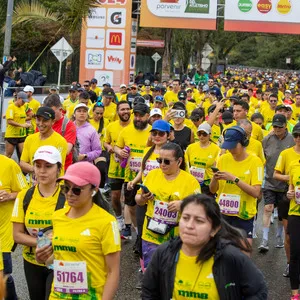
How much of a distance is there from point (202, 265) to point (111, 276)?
820 millimetres

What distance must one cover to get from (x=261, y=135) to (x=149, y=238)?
198 inches

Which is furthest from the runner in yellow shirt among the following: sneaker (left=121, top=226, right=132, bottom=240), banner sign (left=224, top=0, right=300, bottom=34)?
banner sign (left=224, top=0, right=300, bottom=34)

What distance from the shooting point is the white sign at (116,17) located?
96.1 feet

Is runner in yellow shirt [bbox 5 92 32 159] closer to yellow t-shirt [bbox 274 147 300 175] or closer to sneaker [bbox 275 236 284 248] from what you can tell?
sneaker [bbox 275 236 284 248]

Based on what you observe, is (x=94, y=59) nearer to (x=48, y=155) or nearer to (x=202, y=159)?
(x=202, y=159)

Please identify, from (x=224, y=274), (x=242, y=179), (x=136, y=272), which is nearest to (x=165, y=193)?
(x=242, y=179)

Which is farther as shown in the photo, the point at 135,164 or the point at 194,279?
the point at 135,164

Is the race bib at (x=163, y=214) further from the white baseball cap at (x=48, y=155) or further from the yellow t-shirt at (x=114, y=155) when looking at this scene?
the yellow t-shirt at (x=114, y=155)

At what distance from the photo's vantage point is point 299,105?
16.5m

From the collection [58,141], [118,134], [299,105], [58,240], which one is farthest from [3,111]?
[58,240]

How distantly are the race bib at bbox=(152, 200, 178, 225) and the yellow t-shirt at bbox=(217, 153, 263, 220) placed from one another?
3.28 ft

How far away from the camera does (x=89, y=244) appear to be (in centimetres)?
420

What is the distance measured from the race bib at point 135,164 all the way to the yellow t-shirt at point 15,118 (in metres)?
5.02

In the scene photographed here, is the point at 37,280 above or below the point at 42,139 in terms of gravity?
below
